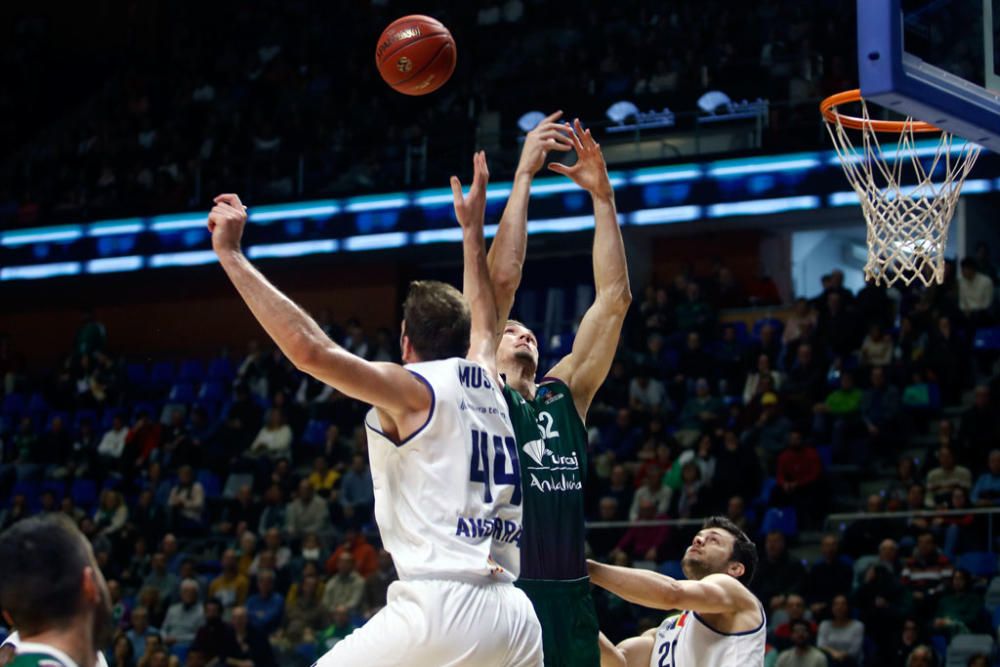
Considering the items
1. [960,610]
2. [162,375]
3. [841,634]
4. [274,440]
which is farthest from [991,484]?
[162,375]

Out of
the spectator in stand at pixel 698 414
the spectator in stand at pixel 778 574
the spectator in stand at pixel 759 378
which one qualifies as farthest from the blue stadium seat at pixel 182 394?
the spectator in stand at pixel 778 574

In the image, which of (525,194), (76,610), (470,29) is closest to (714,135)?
(470,29)

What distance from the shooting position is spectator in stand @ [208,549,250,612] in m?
13.5

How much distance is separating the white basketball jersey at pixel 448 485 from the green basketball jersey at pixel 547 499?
2.94 ft

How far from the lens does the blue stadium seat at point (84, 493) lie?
15969mm

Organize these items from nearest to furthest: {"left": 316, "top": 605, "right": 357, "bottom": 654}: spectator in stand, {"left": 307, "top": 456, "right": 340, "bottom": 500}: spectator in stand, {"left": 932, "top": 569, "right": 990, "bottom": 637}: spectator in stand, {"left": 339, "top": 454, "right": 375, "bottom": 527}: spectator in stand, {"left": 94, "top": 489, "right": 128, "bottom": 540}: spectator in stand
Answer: {"left": 932, "top": 569, "right": 990, "bottom": 637}: spectator in stand
{"left": 316, "top": 605, "right": 357, "bottom": 654}: spectator in stand
{"left": 339, "top": 454, "right": 375, "bottom": 527}: spectator in stand
{"left": 307, "top": 456, "right": 340, "bottom": 500}: spectator in stand
{"left": 94, "top": 489, "right": 128, "bottom": 540}: spectator in stand

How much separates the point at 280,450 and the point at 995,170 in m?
7.76

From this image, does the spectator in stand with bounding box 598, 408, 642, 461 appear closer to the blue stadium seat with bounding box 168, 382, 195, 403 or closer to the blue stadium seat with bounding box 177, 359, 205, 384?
the blue stadium seat with bounding box 168, 382, 195, 403

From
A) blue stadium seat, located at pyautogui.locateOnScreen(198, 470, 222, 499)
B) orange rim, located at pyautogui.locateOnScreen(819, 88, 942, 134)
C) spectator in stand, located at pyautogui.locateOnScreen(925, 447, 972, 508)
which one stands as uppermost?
orange rim, located at pyautogui.locateOnScreen(819, 88, 942, 134)

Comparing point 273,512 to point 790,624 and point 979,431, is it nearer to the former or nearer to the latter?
point 790,624

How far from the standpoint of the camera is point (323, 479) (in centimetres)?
1452

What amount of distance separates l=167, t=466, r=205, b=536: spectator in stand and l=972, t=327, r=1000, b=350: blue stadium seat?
7875 millimetres

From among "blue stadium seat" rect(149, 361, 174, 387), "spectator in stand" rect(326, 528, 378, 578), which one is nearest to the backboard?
"spectator in stand" rect(326, 528, 378, 578)

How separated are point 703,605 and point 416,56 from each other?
285cm
